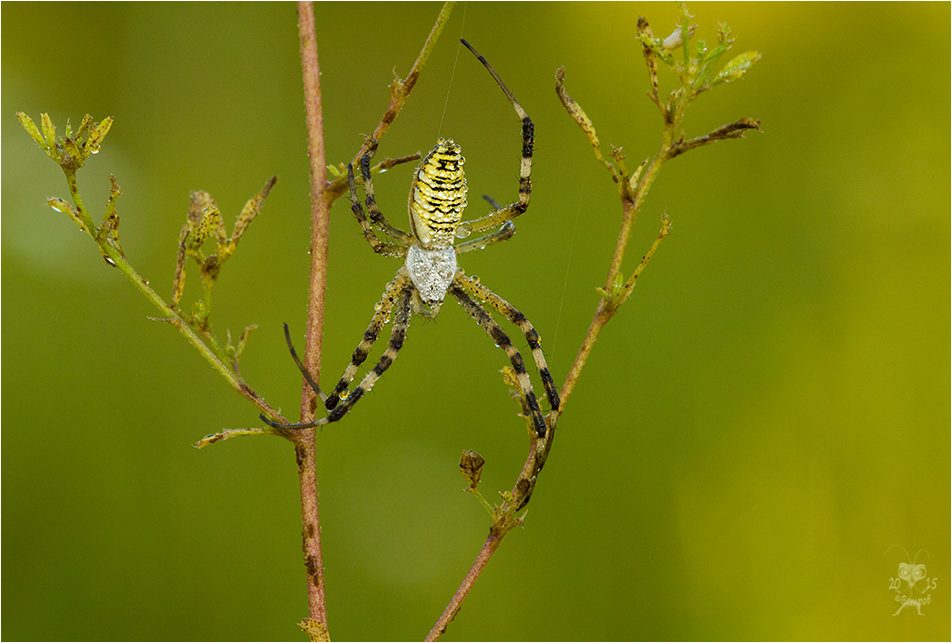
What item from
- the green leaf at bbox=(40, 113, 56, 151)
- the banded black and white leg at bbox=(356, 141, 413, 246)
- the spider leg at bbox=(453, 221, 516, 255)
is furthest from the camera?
the spider leg at bbox=(453, 221, 516, 255)

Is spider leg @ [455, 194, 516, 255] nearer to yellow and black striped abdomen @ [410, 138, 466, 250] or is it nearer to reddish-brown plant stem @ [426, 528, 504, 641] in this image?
yellow and black striped abdomen @ [410, 138, 466, 250]

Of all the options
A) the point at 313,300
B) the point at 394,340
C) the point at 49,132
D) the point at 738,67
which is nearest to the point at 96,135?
the point at 49,132

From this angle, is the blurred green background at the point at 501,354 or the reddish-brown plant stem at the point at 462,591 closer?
the reddish-brown plant stem at the point at 462,591

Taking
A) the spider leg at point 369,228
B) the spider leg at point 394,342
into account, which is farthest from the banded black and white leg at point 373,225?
the spider leg at point 394,342

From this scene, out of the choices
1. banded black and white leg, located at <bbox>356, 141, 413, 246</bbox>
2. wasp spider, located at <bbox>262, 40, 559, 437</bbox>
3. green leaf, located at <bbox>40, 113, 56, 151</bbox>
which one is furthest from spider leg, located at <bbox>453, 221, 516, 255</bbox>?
green leaf, located at <bbox>40, 113, 56, 151</bbox>

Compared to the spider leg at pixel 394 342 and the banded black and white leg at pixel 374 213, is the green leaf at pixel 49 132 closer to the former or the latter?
the banded black and white leg at pixel 374 213

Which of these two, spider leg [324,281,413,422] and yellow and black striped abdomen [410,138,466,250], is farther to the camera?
spider leg [324,281,413,422]
